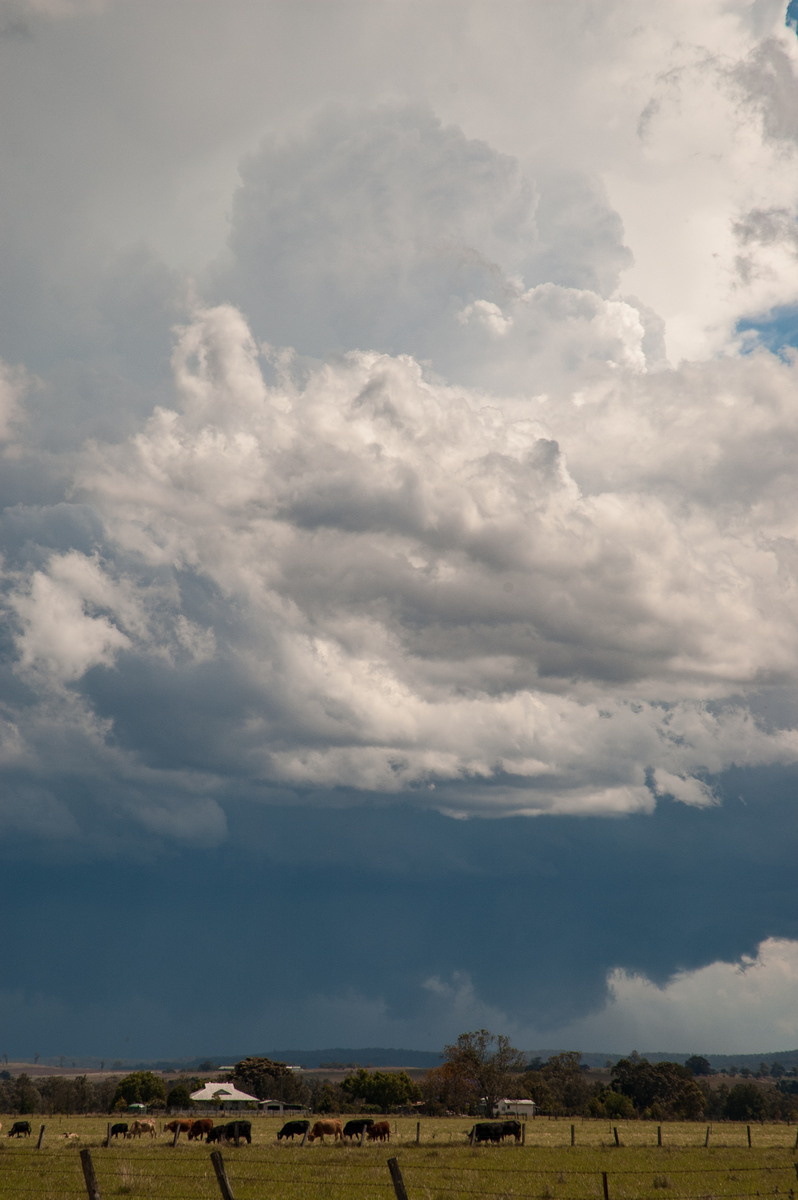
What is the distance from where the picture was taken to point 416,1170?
4269cm

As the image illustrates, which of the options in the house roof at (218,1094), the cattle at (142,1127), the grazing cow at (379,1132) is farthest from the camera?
the house roof at (218,1094)

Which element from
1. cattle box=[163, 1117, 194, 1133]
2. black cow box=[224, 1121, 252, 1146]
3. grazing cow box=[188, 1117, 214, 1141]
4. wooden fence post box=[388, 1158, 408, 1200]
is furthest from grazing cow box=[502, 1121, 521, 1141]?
wooden fence post box=[388, 1158, 408, 1200]

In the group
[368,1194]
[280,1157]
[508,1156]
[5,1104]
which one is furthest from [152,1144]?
[5,1104]

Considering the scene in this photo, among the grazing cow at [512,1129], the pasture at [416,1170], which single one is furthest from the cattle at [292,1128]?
the grazing cow at [512,1129]

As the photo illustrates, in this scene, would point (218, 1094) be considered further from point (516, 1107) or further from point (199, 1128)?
point (199, 1128)

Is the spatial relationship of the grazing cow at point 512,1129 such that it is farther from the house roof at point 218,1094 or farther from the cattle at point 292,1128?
the house roof at point 218,1094

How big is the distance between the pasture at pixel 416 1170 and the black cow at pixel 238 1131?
2.44 ft

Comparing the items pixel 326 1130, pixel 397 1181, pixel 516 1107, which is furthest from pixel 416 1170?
pixel 516 1107

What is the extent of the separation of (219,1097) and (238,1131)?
99339mm

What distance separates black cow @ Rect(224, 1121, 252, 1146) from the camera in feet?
207

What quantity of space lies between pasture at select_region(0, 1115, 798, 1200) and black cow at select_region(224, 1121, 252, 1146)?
743 mm

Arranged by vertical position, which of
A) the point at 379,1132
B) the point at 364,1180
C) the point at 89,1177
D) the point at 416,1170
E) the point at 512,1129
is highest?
the point at 89,1177

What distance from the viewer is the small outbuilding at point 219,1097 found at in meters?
156

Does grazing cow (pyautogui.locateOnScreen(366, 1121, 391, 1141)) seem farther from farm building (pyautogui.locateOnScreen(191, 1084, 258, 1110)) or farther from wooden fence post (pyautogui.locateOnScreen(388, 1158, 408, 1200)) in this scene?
farm building (pyautogui.locateOnScreen(191, 1084, 258, 1110))
